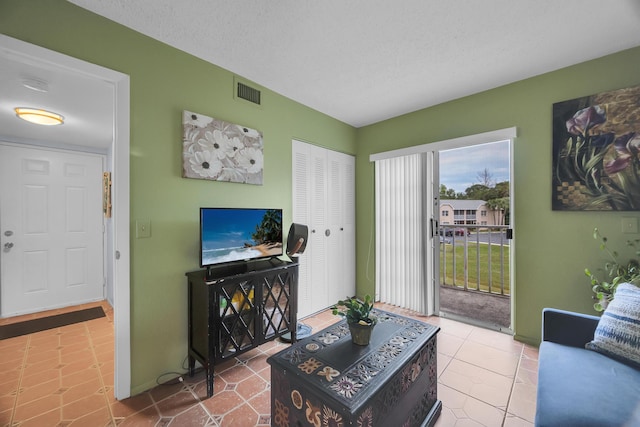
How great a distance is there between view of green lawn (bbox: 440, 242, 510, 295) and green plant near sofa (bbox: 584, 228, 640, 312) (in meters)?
1.30

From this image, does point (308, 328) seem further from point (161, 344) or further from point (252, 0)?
point (252, 0)

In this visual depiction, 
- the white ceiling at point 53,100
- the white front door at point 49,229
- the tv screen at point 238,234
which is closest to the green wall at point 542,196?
the tv screen at point 238,234

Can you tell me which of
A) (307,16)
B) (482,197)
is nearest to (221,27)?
(307,16)

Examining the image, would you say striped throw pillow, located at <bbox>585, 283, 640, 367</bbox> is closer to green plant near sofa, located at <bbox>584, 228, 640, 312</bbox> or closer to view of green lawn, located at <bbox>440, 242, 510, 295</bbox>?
green plant near sofa, located at <bbox>584, 228, 640, 312</bbox>

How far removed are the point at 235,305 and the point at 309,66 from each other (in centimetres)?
208

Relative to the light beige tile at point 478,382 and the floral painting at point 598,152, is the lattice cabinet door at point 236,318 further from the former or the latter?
the floral painting at point 598,152

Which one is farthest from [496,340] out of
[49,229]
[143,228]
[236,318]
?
[49,229]

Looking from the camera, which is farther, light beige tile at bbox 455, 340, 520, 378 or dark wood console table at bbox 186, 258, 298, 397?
light beige tile at bbox 455, 340, 520, 378

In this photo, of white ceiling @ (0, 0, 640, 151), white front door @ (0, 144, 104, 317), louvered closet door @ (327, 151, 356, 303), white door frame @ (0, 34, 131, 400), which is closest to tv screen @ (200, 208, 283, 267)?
white door frame @ (0, 34, 131, 400)

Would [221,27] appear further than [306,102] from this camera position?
No

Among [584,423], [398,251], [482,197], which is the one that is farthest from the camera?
[482,197]

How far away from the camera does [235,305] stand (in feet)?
6.21

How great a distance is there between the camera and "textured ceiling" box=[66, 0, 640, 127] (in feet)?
5.09

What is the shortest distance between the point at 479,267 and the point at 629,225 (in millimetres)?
1877
